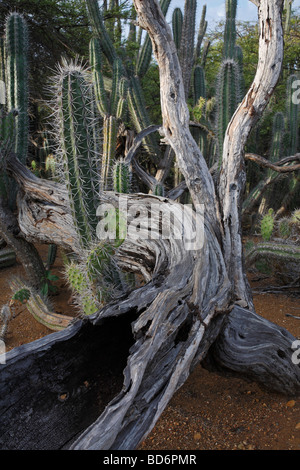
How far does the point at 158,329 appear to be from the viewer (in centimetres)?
198

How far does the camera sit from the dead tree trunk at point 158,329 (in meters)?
1.80

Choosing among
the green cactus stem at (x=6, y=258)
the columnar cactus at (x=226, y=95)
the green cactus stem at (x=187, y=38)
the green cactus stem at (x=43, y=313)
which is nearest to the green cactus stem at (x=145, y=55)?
the green cactus stem at (x=187, y=38)

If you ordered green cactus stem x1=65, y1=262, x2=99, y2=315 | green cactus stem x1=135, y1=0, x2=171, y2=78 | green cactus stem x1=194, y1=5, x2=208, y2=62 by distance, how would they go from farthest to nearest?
green cactus stem x1=194, y1=5, x2=208, y2=62 → green cactus stem x1=135, y1=0, x2=171, y2=78 → green cactus stem x1=65, y1=262, x2=99, y2=315

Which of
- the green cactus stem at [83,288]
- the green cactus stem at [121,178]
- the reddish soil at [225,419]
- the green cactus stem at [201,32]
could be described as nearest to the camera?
the reddish soil at [225,419]

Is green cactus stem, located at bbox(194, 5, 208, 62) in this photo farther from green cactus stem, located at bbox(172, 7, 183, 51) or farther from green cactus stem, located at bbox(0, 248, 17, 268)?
green cactus stem, located at bbox(0, 248, 17, 268)

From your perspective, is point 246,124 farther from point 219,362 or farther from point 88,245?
point 219,362

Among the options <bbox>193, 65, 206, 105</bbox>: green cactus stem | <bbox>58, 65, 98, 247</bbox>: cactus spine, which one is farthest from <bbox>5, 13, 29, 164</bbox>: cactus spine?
<bbox>193, 65, 206, 105</bbox>: green cactus stem

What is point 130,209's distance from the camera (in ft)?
11.1

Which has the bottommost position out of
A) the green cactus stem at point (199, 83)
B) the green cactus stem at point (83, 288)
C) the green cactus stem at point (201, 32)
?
the green cactus stem at point (83, 288)

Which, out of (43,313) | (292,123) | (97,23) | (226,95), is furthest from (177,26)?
(43,313)

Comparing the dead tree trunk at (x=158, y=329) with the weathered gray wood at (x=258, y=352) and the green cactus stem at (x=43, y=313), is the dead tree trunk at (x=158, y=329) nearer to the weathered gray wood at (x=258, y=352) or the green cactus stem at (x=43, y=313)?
the weathered gray wood at (x=258, y=352)

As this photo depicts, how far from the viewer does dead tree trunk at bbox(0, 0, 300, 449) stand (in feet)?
5.92

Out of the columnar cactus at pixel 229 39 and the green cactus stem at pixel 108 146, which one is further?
the columnar cactus at pixel 229 39

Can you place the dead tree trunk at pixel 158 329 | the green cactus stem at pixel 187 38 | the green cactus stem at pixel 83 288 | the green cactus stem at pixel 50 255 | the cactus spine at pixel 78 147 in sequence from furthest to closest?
the green cactus stem at pixel 187 38, the green cactus stem at pixel 50 255, the green cactus stem at pixel 83 288, the cactus spine at pixel 78 147, the dead tree trunk at pixel 158 329
